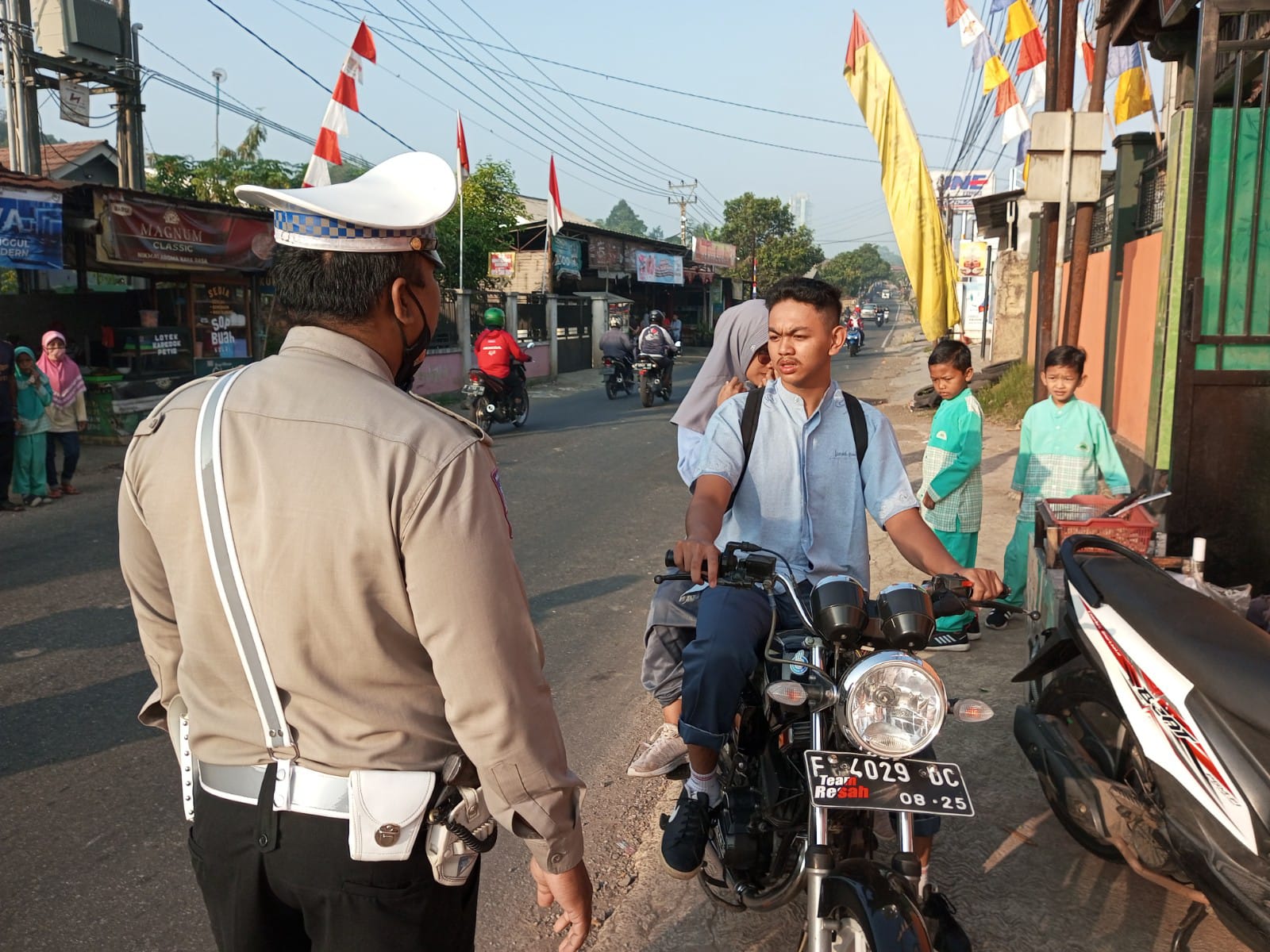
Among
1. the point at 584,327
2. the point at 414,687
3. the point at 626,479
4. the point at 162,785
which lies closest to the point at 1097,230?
the point at 626,479

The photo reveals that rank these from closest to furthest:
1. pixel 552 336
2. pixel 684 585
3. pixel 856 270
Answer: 1. pixel 684 585
2. pixel 552 336
3. pixel 856 270

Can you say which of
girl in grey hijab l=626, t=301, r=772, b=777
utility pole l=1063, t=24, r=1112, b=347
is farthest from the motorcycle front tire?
utility pole l=1063, t=24, r=1112, b=347

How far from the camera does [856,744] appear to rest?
204 centimetres

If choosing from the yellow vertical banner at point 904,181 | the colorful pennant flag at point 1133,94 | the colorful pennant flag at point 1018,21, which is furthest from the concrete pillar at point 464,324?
the yellow vertical banner at point 904,181

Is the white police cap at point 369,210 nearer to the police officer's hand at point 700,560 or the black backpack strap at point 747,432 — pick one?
the police officer's hand at point 700,560

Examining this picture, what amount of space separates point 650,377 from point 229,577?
1653cm

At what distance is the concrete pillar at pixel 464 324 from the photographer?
19.1 metres

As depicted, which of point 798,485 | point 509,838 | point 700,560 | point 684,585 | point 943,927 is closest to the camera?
point 943,927

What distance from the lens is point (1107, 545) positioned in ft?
10.2

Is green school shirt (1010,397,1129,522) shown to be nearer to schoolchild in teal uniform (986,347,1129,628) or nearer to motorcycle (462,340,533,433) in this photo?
schoolchild in teal uniform (986,347,1129,628)

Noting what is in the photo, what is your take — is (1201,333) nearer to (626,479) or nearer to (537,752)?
(537,752)

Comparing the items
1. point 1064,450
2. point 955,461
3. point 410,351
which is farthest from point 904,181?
point 410,351

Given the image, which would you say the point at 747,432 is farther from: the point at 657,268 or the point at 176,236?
the point at 657,268

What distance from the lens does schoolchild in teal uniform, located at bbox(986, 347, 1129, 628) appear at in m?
4.96
